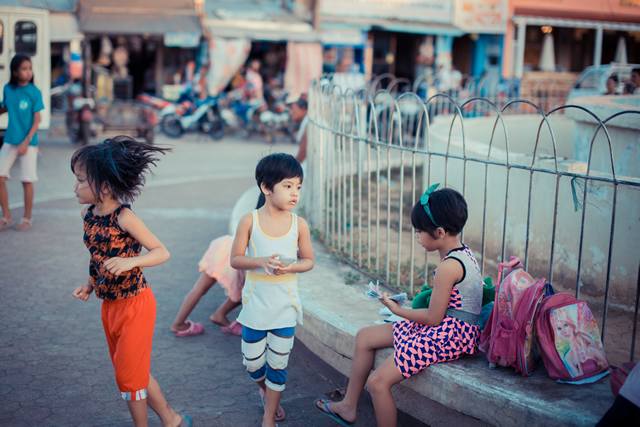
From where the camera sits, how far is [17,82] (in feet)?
20.1

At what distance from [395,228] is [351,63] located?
47.9 feet

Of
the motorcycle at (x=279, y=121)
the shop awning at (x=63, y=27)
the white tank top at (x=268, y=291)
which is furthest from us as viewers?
the motorcycle at (x=279, y=121)

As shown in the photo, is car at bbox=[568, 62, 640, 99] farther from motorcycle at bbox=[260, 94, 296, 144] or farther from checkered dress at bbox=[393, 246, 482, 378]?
checkered dress at bbox=[393, 246, 482, 378]

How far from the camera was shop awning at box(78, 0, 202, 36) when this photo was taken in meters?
14.8

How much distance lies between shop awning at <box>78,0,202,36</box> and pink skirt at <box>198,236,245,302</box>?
12438mm

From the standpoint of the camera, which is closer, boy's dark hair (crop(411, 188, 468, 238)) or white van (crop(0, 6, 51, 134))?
boy's dark hair (crop(411, 188, 468, 238))

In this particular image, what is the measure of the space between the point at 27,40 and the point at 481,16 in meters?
15.8

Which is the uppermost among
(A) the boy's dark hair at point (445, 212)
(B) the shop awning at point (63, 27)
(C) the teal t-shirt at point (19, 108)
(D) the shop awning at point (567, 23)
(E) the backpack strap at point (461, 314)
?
(D) the shop awning at point (567, 23)

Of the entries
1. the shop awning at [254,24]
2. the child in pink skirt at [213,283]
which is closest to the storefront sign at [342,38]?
the shop awning at [254,24]

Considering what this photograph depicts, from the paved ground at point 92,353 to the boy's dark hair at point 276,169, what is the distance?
785 mm

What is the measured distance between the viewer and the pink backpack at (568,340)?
2.59 m

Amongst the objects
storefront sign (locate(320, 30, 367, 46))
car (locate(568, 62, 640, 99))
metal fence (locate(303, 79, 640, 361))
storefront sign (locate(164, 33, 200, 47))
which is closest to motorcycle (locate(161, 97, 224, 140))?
storefront sign (locate(164, 33, 200, 47))

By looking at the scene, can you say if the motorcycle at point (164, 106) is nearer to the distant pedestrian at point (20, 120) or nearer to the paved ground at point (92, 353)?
the paved ground at point (92, 353)

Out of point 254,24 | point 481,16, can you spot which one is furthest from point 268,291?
point 481,16
